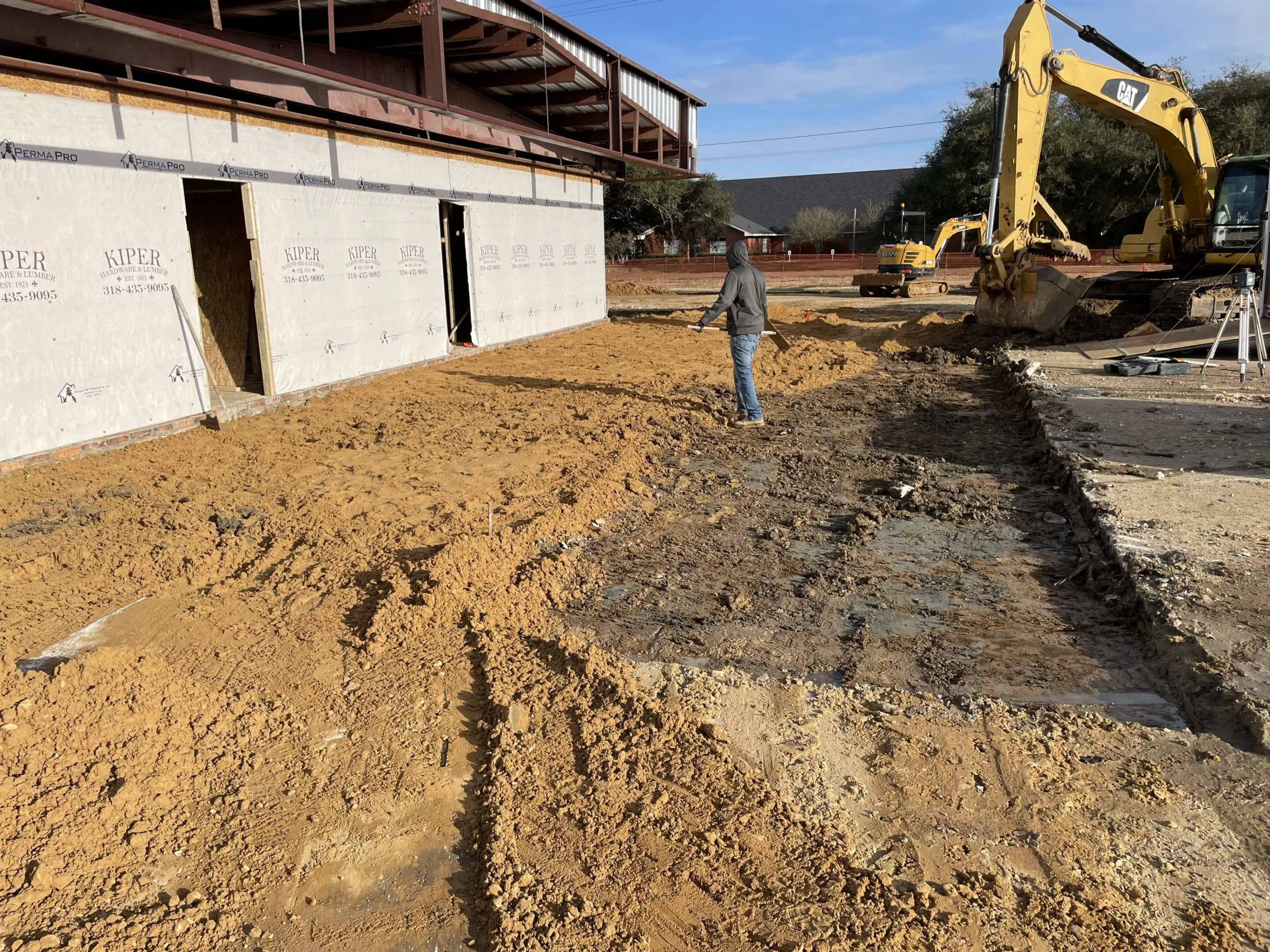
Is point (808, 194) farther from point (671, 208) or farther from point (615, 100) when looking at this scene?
point (615, 100)

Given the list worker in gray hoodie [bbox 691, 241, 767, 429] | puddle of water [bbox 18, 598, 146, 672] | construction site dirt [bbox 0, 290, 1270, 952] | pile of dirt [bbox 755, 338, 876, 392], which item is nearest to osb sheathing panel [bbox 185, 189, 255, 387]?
construction site dirt [bbox 0, 290, 1270, 952]

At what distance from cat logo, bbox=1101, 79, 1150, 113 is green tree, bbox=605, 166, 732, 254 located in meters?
31.4

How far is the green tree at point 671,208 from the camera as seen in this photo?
44438mm

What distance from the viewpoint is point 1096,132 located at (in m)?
36.3

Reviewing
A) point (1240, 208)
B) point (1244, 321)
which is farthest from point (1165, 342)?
point (1240, 208)

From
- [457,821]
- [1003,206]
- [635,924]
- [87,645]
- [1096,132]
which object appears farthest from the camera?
[1096,132]

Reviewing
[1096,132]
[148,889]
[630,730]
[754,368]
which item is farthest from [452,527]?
[1096,132]

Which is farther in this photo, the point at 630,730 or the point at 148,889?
the point at 630,730

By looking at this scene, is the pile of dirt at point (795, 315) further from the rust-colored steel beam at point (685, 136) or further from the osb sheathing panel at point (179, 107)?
the osb sheathing panel at point (179, 107)

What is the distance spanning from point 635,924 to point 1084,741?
2032 mm

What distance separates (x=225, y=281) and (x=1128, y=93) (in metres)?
14.7

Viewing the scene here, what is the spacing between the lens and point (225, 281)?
1081 centimetres

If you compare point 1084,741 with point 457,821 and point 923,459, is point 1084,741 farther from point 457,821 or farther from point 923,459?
point 923,459

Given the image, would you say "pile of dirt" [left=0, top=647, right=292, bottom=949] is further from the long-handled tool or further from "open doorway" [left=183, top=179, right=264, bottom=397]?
"open doorway" [left=183, top=179, right=264, bottom=397]
